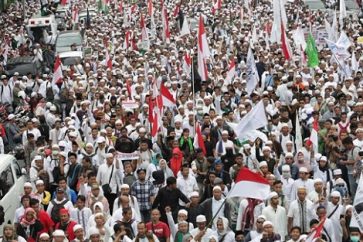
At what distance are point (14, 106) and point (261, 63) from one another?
5378 mm

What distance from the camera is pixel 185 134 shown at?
16297 millimetres

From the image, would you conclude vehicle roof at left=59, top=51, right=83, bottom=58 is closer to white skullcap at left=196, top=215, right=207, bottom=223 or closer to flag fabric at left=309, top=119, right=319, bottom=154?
flag fabric at left=309, top=119, right=319, bottom=154

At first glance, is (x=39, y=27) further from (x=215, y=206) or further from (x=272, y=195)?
(x=272, y=195)

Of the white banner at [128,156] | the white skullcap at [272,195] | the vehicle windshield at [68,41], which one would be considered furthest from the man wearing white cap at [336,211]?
the vehicle windshield at [68,41]

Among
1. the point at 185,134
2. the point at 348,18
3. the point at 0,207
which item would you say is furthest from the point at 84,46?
the point at 0,207

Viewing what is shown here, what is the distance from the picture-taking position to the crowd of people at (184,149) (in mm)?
12594

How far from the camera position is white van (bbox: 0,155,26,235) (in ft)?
46.9

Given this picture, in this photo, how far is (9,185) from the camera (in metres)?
14.7

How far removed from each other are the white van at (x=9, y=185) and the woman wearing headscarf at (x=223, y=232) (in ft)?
10.5

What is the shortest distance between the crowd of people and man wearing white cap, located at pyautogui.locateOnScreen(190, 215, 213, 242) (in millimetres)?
19

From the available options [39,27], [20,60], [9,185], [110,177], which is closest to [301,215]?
[110,177]

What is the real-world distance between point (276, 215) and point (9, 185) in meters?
4.04

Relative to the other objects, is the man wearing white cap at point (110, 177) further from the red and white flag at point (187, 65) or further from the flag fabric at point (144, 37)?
the flag fabric at point (144, 37)

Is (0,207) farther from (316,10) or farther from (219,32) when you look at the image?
(316,10)
